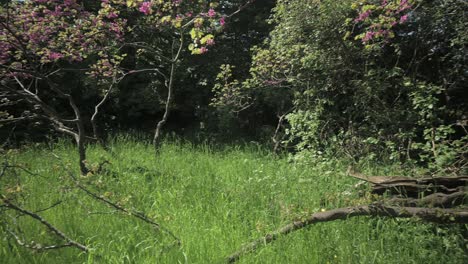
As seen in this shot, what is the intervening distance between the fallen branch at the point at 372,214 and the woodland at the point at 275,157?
0.04 feet

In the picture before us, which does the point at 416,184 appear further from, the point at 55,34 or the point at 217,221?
the point at 55,34

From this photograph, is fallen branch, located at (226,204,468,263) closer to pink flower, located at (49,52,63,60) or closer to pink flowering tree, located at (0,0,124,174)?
pink flowering tree, located at (0,0,124,174)

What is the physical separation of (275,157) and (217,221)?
9.86 ft

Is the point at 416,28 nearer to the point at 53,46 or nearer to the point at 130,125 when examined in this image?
the point at 53,46

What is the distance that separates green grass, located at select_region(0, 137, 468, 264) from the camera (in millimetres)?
2611

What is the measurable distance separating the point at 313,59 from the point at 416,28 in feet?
5.50

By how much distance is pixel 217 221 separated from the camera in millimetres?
3223

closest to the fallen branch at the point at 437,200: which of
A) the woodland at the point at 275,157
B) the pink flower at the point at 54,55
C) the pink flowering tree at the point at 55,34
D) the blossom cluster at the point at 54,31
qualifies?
the woodland at the point at 275,157

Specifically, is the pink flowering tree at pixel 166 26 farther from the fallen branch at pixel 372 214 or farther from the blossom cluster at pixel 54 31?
the fallen branch at pixel 372 214

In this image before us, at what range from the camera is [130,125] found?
1129 cm

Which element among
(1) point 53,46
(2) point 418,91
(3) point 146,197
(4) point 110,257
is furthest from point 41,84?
(2) point 418,91

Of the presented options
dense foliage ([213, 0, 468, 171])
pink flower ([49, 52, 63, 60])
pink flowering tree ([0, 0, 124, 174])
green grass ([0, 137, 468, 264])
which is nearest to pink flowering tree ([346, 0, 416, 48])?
dense foliage ([213, 0, 468, 171])

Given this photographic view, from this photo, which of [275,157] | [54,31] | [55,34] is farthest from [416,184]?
[55,34]

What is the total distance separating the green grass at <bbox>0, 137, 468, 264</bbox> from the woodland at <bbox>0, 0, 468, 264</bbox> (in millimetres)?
16
